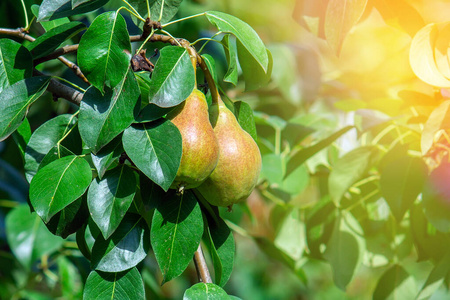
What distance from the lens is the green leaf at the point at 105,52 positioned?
0.45 metres

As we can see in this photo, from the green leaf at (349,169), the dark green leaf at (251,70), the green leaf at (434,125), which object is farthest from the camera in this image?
the green leaf at (349,169)

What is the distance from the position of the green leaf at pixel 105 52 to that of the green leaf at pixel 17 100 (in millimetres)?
76

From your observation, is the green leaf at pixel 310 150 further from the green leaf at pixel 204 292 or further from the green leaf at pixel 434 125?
the green leaf at pixel 204 292

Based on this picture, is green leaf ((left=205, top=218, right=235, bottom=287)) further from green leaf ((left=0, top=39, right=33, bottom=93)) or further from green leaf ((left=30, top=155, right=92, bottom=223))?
green leaf ((left=0, top=39, right=33, bottom=93))

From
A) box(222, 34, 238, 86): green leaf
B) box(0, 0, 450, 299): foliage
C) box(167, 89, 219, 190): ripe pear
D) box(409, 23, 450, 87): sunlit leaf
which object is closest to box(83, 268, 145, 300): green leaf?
box(0, 0, 450, 299): foliage

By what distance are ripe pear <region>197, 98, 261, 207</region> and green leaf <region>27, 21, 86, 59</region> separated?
0.56 ft

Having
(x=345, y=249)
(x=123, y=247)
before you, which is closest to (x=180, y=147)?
(x=123, y=247)

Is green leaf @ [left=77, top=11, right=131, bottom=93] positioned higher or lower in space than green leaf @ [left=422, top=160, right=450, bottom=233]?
higher

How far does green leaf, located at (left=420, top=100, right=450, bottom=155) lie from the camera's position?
0.64 meters

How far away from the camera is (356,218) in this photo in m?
0.91

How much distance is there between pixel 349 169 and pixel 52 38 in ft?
1.59

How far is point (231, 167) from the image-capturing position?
48 cm

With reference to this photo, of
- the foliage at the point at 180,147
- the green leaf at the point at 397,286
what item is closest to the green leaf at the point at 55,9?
the foliage at the point at 180,147

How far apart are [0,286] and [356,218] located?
2.91 ft
